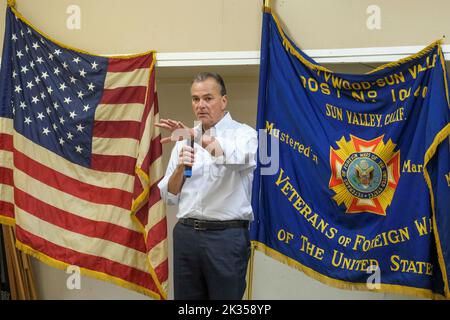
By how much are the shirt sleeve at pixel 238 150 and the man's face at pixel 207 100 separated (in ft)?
0.33

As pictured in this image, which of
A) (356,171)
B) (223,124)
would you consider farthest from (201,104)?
(356,171)

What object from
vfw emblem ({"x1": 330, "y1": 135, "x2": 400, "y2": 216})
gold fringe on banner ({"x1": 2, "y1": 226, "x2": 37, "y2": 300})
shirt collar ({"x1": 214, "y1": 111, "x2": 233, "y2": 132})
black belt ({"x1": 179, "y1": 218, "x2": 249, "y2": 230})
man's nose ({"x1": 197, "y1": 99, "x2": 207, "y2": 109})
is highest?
man's nose ({"x1": 197, "y1": 99, "x2": 207, "y2": 109})

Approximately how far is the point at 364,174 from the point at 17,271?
Result: 94.1 inches

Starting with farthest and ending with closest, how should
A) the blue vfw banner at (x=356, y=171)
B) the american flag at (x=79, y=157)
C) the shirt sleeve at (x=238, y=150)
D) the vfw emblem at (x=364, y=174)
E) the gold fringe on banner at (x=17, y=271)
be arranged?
the gold fringe on banner at (x=17, y=271) < the american flag at (x=79, y=157) < the vfw emblem at (x=364, y=174) < the blue vfw banner at (x=356, y=171) < the shirt sleeve at (x=238, y=150)

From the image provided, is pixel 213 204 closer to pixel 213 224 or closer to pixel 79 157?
pixel 213 224

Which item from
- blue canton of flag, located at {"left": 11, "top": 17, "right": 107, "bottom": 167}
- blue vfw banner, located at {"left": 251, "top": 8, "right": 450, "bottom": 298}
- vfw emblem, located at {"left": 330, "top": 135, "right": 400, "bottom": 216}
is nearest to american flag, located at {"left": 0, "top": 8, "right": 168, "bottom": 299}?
blue canton of flag, located at {"left": 11, "top": 17, "right": 107, "bottom": 167}

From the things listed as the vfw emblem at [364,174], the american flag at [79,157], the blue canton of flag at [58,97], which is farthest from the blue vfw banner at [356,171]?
the blue canton of flag at [58,97]

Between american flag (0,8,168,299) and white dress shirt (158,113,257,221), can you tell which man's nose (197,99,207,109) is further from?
american flag (0,8,168,299)

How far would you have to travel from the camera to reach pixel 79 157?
340 centimetres

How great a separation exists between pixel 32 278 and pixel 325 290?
79.7 inches

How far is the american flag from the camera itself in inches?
132

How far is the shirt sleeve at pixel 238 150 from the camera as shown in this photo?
7.07 ft

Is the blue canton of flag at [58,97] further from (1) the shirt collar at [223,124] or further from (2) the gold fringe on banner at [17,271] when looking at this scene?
(1) the shirt collar at [223,124]

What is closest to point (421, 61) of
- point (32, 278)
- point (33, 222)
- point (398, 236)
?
point (398, 236)
